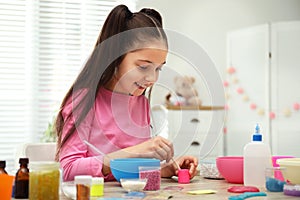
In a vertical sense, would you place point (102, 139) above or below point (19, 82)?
below

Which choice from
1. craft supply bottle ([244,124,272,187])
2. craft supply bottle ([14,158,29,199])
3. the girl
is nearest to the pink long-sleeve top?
the girl

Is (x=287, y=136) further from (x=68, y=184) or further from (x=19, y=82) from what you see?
(x=68, y=184)

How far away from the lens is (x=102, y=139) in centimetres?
177

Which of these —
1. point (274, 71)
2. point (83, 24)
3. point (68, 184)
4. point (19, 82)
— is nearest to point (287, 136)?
point (274, 71)

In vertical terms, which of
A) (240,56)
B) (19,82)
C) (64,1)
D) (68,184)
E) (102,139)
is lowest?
(68,184)

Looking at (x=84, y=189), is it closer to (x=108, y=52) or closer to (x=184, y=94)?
(x=108, y=52)

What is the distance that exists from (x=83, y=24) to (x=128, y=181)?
10.1 ft

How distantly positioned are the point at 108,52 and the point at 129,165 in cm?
45

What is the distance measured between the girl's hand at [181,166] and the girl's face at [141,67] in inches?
11.4

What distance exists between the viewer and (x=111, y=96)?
72.5 inches

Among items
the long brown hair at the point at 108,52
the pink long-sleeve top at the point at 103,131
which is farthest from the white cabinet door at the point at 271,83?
the long brown hair at the point at 108,52

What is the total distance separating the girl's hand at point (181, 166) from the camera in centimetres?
177

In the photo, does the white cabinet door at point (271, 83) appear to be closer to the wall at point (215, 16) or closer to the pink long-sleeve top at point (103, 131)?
the wall at point (215, 16)

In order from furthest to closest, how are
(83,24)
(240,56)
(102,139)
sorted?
(240,56) → (83,24) → (102,139)
